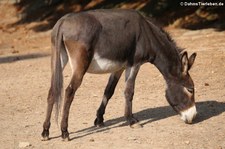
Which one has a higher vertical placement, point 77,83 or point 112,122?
point 77,83

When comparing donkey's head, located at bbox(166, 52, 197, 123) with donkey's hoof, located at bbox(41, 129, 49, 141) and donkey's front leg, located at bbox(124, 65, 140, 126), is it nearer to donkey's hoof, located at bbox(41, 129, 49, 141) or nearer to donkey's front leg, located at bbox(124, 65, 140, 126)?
donkey's front leg, located at bbox(124, 65, 140, 126)

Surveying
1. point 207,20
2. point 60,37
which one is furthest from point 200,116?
point 207,20

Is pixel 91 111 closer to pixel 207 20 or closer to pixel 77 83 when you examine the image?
pixel 77 83

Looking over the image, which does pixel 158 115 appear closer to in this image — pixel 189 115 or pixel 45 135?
pixel 189 115

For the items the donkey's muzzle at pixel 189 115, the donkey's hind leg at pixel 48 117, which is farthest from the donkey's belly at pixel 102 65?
the donkey's muzzle at pixel 189 115

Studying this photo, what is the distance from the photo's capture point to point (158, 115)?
865cm

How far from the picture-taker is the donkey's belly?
7.41 metres

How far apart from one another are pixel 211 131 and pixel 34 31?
1239 centimetres

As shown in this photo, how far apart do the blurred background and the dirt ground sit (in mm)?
1735

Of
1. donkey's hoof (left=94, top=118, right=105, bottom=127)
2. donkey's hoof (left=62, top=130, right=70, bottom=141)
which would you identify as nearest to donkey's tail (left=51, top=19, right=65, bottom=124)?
donkey's hoof (left=62, top=130, right=70, bottom=141)

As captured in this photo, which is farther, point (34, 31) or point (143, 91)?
point (34, 31)

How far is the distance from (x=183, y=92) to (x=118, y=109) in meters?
1.40

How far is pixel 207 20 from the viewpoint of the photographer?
16391 mm

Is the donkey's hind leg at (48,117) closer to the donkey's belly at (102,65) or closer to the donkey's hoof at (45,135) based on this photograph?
the donkey's hoof at (45,135)
